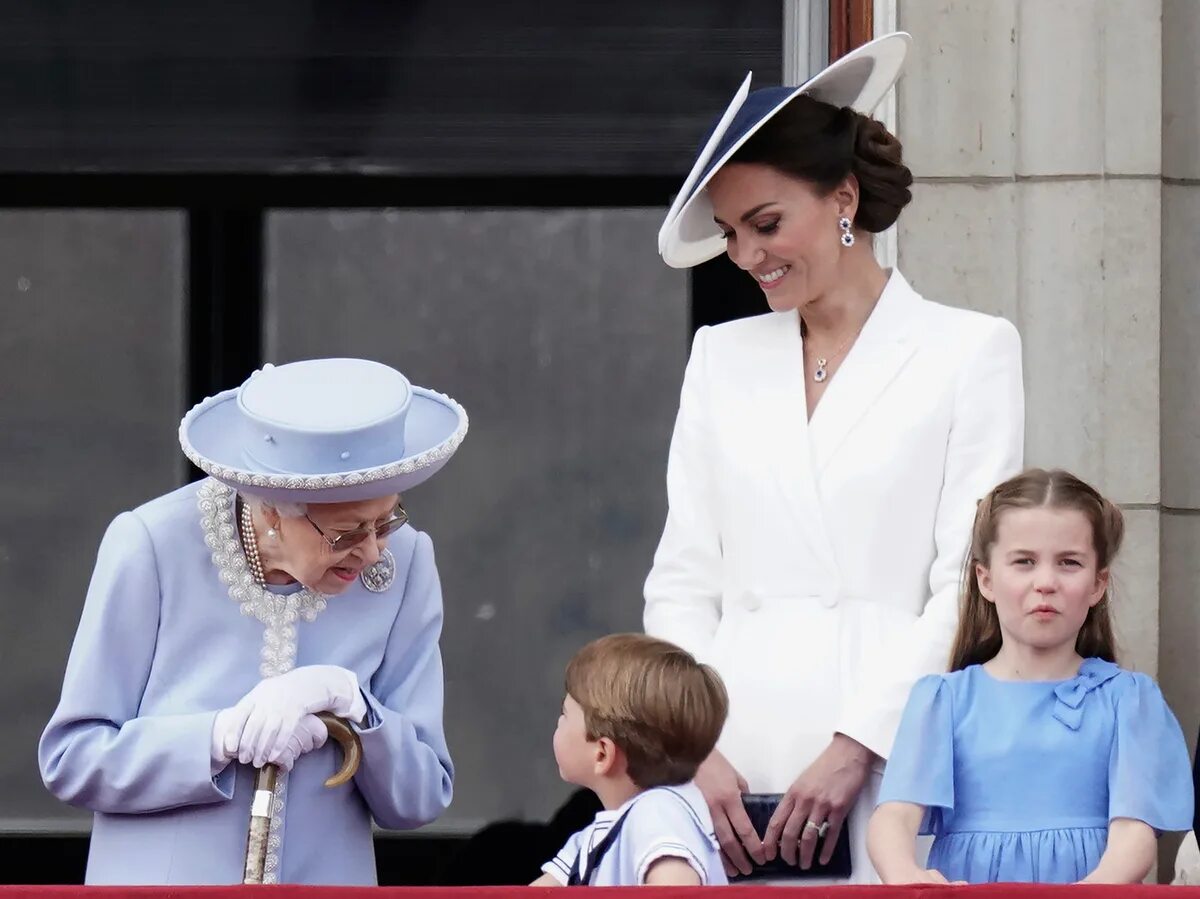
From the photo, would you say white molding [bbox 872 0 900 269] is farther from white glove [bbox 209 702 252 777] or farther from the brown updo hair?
white glove [bbox 209 702 252 777]

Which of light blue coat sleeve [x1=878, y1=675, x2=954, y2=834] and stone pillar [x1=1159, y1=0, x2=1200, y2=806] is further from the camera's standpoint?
stone pillar [x1=1159, y1=0, x2=1200, y2=806]

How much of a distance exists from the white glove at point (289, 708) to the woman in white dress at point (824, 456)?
22.1 inches

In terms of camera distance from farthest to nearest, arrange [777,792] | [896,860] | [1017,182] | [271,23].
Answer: [271,23] → [1017,182] → [777,792] → [896,860]

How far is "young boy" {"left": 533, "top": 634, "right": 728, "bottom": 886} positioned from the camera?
9.65ft

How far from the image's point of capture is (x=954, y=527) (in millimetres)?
3389

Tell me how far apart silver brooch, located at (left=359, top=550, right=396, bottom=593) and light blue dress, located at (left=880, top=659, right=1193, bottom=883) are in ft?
2.44

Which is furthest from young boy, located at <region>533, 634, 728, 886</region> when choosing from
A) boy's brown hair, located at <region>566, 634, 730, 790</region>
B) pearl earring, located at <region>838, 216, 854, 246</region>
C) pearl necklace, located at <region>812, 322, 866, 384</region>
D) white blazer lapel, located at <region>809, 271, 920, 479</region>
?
pearl earring, located at <region>838, 216, 854, 246</region>

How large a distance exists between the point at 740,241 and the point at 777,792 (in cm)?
83

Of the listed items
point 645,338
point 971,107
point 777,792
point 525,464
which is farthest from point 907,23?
point 777,792

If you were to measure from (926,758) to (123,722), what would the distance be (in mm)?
1085

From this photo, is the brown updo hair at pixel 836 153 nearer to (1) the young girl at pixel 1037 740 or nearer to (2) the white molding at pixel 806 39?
(1) the young girl at pixel 1037 740

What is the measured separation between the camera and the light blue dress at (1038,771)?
303 centimetres

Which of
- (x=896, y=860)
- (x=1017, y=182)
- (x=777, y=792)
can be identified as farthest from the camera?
(x=1017, y=182)

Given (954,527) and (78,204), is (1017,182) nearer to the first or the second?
(954,527)
